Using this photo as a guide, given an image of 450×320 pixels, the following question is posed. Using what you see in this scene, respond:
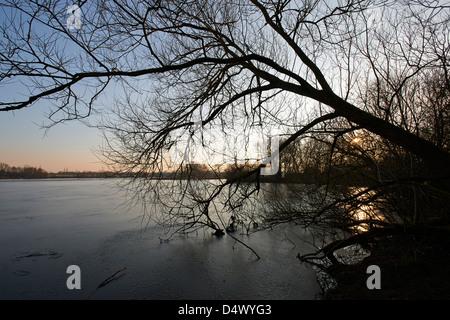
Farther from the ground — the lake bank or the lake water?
the lake bank

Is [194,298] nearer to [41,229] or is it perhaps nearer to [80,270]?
[80,270]

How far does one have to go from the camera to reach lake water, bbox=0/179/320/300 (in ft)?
13.8

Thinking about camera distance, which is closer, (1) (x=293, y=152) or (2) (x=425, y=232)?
(2) (x=425, y=232)

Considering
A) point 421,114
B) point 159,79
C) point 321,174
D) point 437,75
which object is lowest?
point 321,174

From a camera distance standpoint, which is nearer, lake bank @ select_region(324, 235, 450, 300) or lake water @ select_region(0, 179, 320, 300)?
lake bank @ select_region(324, 235, 450, 300)

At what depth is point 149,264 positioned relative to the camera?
5.31 metres

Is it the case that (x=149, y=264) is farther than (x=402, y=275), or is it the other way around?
(x=149, y=264)

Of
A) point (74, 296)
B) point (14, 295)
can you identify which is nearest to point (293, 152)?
point (74, 296)

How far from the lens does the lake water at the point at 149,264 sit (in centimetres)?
420

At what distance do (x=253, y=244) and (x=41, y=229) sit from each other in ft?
22.1

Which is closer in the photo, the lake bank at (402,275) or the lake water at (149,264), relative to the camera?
the lake bank at (402,275)

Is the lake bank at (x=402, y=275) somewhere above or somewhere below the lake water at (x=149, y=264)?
above

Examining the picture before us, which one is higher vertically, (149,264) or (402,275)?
(402,275)

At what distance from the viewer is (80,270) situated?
506cm
